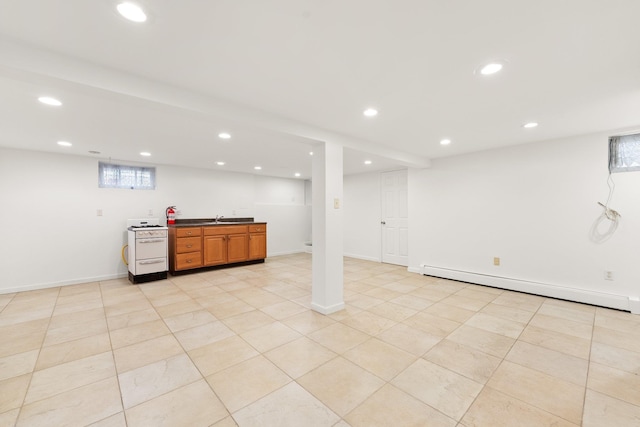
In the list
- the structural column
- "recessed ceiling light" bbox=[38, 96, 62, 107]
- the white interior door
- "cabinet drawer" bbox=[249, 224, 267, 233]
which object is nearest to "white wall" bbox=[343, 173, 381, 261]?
the white interior door

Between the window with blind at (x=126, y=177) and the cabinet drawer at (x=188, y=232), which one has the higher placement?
the window with blind at (x=126, y=177)

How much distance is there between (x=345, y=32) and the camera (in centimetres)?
145

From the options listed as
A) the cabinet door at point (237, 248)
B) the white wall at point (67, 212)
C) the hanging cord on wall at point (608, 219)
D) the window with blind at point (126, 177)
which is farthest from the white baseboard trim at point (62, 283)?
the hanging cord on wall at point (608, 219)

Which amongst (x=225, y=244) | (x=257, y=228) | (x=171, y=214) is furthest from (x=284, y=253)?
(x=171, y=214)

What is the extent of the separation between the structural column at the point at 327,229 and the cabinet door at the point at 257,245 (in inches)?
122

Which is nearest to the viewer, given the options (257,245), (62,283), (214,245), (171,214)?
(62,283)

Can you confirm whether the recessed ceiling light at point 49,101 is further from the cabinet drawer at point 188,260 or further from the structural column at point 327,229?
the cabinet drawer at point 188,260

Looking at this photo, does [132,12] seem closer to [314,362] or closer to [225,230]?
[314,362]

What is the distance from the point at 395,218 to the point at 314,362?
170 inches

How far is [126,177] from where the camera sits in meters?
4.91

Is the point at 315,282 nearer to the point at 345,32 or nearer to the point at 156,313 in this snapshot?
the point at 156,313

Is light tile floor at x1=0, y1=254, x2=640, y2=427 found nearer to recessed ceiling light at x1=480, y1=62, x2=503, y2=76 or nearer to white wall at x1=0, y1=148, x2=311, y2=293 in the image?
white wall at x1=0, y1=148, x2=311, y2=293

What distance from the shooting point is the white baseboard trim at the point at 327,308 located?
10.1 feet

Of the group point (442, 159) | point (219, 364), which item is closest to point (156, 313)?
point (219, 364)
